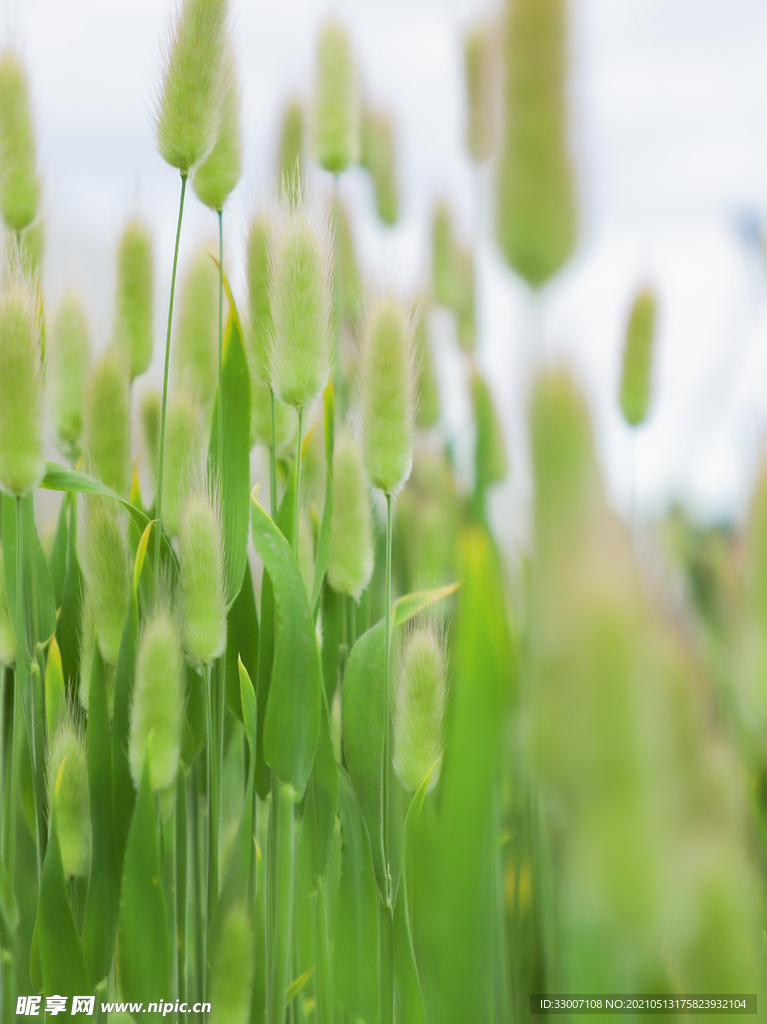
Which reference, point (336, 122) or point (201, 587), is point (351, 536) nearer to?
point (201, 587)

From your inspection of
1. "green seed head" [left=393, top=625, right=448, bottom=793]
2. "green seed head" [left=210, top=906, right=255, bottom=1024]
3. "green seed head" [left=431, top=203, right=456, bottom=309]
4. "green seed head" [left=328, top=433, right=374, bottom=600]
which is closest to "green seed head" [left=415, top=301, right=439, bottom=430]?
"green seed head" [left=431, top=203, right=456, bottom=309]

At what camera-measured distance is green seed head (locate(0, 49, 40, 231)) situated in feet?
1.42

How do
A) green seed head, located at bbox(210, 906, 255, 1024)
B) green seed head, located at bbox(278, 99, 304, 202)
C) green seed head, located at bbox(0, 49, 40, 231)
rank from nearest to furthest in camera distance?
green seed head, located at bbox(210, 906, 255, 1024) → green seed head, located at bbox(0, 49, 40, 231) → green seed head, located at bbox(278, 99, 304, 202)

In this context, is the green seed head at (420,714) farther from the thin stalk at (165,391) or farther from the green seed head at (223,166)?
the green seed head at (223,166)

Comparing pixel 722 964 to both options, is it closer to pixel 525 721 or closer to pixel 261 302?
pixel 525 721

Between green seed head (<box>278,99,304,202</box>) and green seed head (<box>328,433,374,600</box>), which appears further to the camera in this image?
green seed head (<box>278,99,304,202</box>)

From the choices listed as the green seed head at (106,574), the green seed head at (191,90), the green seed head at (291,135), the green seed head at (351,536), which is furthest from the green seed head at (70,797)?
the green seed head at (291,135)

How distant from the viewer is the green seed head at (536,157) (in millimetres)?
186

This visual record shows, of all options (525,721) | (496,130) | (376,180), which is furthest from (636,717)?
(376,180)

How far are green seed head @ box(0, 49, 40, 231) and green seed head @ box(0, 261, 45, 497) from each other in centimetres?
11

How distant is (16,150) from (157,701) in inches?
13.0

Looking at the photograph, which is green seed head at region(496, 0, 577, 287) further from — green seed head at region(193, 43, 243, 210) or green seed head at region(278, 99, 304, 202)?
green seed head at region(278, 99, 304, 202)

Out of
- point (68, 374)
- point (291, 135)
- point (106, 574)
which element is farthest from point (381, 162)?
point (106, 574)

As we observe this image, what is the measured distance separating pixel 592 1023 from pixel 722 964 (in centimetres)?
4
